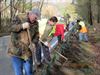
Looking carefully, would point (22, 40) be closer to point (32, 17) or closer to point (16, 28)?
point (16, 28)

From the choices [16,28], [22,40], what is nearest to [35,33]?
[22,40]

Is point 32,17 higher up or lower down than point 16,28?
higher up

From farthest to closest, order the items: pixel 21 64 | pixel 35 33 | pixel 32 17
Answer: pixel 21 64 → pixel 35 33 → pixel 32 17

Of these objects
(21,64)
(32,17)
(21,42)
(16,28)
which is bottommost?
(21,64)

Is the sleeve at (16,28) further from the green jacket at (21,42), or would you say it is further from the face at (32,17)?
the face at (32,17)

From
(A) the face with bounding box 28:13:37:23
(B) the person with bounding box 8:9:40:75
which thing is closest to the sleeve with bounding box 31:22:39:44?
(B) the person with bounding box 8:9:40:75

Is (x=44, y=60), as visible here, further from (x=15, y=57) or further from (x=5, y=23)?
(x=5, y=23)

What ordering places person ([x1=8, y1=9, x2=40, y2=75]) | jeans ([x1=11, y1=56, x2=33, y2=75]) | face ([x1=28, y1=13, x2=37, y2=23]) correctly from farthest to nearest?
jeans ([x1=11, y1=56, x2=33, y2=75]) < person ([x1=8, y1=9, x2=40, y2=75]) < face ([x1=28, y1=13, x2=37, y2=23])

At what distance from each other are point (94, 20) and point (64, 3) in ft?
149

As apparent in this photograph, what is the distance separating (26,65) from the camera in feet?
32.6

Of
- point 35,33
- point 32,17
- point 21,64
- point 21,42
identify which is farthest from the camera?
point 21,64

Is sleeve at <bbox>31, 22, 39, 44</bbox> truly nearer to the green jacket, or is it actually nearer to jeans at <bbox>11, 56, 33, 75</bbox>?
the green jacket

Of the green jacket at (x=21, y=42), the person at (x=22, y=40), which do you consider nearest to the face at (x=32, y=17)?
the person at (x=22, y=40)

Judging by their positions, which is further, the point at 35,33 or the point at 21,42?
the point at 35,33
